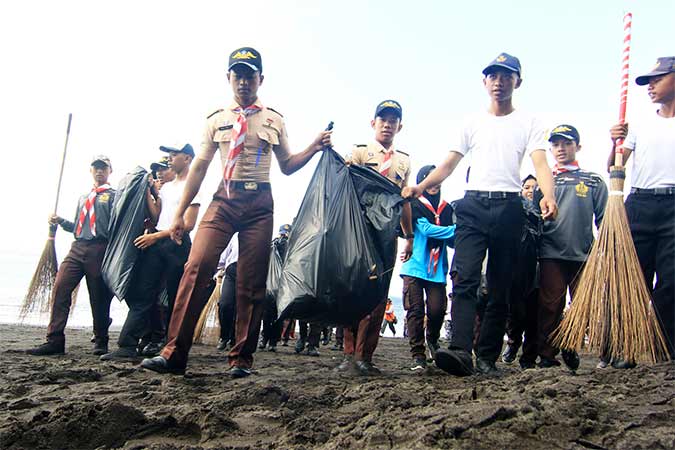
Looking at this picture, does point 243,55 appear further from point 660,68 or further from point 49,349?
point 49,349

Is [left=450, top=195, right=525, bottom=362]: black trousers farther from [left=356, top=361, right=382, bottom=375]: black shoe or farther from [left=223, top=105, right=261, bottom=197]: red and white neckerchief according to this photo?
[left=223, top=105, right=261, bottom=197]: red and white neckerchief

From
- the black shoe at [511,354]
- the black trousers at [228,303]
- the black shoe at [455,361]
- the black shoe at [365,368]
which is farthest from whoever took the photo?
the black trousers at [228,303]

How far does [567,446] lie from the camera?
4.91ft

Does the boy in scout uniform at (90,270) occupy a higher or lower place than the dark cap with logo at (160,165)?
lower

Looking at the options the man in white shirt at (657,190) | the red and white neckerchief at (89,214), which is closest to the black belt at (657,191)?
the man in white shirt at (657,190)

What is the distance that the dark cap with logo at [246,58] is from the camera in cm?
349

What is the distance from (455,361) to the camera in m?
2.93

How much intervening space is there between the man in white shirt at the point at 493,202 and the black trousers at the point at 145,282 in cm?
216

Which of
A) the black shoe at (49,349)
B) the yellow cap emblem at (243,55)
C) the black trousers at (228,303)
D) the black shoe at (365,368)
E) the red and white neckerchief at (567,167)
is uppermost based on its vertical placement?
the yellow cap emblem at (243,55)

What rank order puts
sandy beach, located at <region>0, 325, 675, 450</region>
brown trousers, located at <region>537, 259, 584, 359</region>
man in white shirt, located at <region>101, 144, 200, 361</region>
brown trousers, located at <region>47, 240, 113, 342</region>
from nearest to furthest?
sandy beach, located at <region>0, 325, 675, 450</region> < brown trousers, located at <region>537, 259, 584, 359</region> < man in white shirt, located at <region>101, 144, 200, 361</region> < brown trousers, located at <region>47, 240, 113, 342</region>

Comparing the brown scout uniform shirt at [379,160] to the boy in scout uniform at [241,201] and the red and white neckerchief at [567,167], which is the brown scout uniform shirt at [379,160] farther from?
the red and white neckerchief at [567,167]

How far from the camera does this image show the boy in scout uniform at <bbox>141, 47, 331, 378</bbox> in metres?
3.34

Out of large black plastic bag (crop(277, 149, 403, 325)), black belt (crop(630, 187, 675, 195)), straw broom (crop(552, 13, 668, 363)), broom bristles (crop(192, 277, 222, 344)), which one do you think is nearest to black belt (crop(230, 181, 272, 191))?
large black plastic bag (crop(277, 149, 403, 325))

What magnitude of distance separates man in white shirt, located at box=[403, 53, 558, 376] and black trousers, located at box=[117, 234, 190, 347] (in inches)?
85.0
